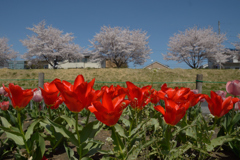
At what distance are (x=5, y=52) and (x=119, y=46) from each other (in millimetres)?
22043

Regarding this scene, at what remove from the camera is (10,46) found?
36.9 meters

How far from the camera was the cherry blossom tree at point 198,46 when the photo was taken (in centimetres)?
2962

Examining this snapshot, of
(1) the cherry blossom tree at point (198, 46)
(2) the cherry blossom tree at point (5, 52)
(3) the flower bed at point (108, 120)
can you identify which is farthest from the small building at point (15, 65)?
(3) the flower bed at point (108, 120)

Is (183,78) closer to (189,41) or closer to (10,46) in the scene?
(189,41)

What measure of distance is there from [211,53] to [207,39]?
2.22m

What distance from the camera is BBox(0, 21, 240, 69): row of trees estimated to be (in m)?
29.0

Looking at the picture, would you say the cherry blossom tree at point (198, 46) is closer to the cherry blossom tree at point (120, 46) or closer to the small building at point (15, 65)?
the cherry blossom tree at point (120, 46)

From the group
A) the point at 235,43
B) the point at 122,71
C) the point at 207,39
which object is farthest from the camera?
Answer: the point at 235,43

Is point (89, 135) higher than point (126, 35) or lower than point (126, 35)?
lower

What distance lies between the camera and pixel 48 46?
96.6ft

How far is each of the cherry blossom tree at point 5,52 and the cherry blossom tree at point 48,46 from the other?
22.9ft

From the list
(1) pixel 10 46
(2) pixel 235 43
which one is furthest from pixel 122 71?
(1) pixel 10 46

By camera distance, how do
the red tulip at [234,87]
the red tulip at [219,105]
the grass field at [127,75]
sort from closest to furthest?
the red tulip at [219,105]
the red tulip at [234,87]
the grass field at [127,75]

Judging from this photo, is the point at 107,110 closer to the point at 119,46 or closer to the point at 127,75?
the point at 127,75
